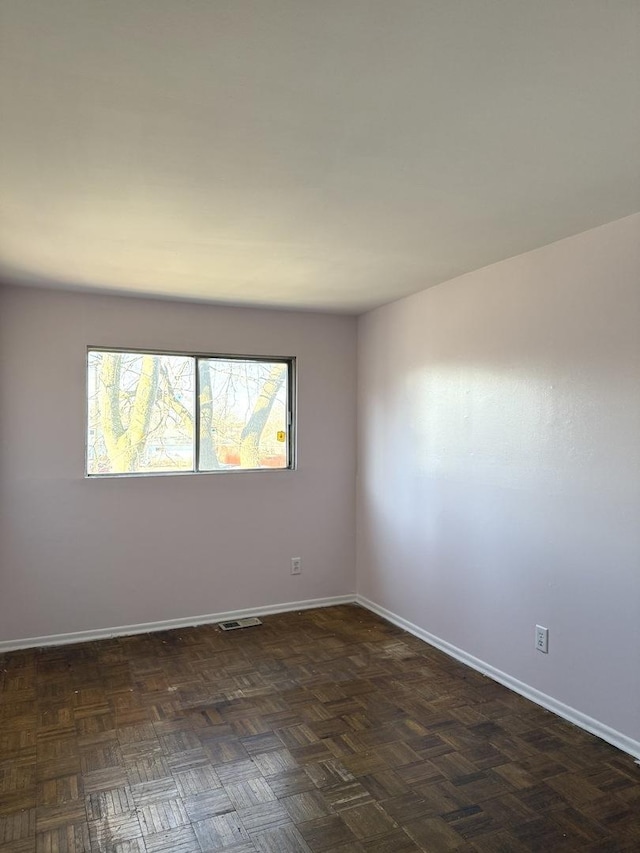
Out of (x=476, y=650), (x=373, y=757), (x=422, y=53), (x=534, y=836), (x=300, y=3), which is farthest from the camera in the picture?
(x=476, y=650)

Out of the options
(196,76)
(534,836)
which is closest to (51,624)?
(534,836)

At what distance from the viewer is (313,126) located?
1.72m

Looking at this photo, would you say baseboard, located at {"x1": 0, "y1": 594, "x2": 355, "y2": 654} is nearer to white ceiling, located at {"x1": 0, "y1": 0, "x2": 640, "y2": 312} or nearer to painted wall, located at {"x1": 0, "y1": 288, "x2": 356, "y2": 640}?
painted wall, located at {"x1": 0, "y1": 288, "x2": 356, "y2": 640}

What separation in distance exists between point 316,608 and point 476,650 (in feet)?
4.73

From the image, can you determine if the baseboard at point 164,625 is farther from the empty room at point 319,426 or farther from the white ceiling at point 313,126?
the white ceiling at point 313,126

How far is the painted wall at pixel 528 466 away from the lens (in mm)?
2518

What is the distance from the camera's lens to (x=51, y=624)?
3.75 m

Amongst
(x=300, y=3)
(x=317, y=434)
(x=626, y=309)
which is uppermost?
(x=300, y=3)

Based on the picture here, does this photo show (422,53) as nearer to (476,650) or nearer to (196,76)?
(196,76)

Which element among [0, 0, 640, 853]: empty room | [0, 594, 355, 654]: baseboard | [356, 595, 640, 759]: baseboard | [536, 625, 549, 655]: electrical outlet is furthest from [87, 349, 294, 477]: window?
[536, 625, 549, 655]: electrical outlet

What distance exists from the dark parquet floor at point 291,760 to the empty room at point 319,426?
17 millimetres

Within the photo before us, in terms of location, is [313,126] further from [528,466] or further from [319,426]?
[319,426]

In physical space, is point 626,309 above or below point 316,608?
above

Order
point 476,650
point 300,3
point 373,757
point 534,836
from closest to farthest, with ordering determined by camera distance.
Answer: point 300,3 < point 534,836 < point 373,757 < point 476,650
